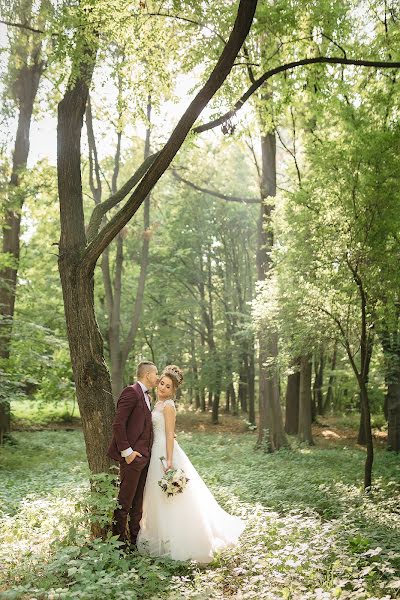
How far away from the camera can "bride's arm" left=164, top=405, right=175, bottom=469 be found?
5.78 meters

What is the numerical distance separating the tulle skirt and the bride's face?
1.67 feet

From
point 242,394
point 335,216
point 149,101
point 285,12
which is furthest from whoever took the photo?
point 242,394

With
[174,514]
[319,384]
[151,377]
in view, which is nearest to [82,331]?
[151,377]

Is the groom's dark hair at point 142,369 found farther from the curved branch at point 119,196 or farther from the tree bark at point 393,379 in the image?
the tree bark at point 393,379

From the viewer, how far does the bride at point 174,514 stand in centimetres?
546

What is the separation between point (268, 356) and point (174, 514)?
33.0ft

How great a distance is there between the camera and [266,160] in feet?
53.3

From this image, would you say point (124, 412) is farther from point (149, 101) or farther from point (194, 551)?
point (149, 101)

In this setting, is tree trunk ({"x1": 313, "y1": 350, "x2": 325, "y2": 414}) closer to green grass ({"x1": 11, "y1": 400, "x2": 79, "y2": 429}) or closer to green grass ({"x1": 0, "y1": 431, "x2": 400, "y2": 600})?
green grass ({"x1": 11, "y1": 400, "x2": 79, "y2": 429})

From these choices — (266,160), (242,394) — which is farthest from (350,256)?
(242,394)

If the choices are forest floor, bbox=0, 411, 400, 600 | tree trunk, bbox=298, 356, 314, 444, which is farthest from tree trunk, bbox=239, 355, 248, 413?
forest floor, bbox=0, 411, 400, 600

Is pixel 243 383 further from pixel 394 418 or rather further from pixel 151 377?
pixel 151 377

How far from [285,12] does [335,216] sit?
3108 mm

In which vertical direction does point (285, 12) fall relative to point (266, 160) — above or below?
below
